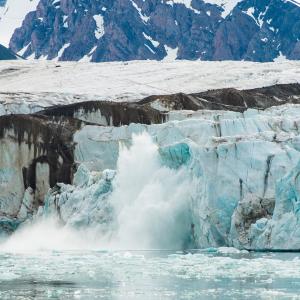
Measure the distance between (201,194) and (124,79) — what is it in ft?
190

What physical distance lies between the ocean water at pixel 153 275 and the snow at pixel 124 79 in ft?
130

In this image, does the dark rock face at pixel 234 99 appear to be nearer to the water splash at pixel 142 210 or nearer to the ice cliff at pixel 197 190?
the ice cliff at pixel 197 190

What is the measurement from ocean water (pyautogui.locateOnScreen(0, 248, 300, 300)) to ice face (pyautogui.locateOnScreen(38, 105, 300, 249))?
1.75m

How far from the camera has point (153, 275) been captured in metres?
33.6

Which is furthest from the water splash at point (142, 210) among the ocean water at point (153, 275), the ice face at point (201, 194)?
A: the ocean water at point (153, 275)

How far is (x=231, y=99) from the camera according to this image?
8006 centimetres

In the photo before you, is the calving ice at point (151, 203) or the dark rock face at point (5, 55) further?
the dark rock face at point (5, 55)

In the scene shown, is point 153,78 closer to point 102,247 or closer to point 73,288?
point 102,247

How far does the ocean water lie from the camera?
29.4 meters

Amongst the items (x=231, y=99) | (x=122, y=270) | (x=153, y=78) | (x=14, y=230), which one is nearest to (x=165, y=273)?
(x=122, y=270)

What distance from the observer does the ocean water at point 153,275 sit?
29391 millimetres

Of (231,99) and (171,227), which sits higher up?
(231,99)

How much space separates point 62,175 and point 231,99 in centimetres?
2235

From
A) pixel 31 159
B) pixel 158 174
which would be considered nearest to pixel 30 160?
pixel 31 159
